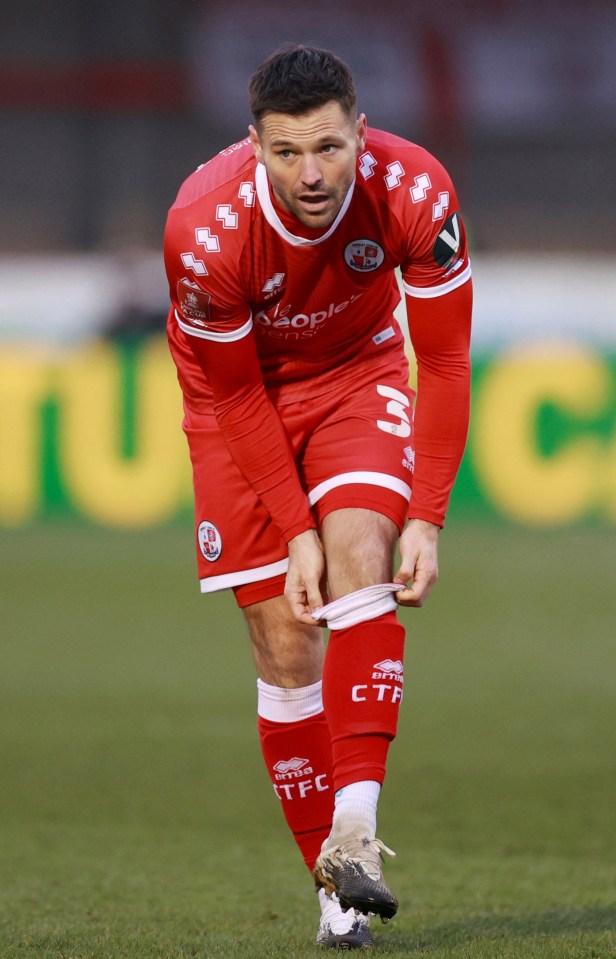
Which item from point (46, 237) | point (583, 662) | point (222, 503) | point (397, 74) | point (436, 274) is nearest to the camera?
point (436, 274)

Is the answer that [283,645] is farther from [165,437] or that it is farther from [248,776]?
[165,437]

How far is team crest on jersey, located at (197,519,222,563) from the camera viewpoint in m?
3.57

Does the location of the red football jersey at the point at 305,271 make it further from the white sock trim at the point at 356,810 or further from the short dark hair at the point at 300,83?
the white sock trim at the point at 356,810

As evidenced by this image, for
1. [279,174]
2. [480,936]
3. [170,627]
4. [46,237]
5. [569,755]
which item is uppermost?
[279,174]

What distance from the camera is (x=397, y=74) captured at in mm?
21234

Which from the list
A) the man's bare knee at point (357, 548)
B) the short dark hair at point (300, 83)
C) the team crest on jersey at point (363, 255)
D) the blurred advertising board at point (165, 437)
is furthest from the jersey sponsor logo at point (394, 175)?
the blurred advertising board at point (165, 437)

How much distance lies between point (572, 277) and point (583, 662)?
807cm

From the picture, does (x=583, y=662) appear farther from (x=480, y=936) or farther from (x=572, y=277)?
(x=572, y=277)

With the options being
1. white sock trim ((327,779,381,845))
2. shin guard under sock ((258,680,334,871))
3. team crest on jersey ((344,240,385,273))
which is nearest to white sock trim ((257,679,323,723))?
shin guard under sock ((258,680,334,871))

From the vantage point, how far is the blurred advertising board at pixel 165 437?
9938 mm

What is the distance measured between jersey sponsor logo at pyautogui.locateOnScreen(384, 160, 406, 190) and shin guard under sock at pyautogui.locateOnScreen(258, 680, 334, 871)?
1195mm

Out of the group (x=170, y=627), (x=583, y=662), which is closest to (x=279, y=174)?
(x=583, y=662)

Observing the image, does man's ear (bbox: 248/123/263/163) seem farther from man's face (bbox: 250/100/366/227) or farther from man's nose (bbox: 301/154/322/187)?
man's nose (bbox: 301/154/322/187)

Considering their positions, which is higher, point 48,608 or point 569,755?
point 569,755
